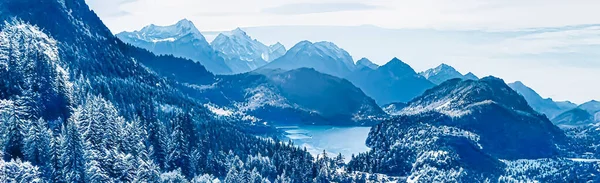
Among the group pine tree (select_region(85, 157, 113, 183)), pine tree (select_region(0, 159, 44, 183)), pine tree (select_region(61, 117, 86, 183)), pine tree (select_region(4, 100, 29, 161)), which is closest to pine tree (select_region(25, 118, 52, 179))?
pine tree (select_region(4, 100, 29, 161))

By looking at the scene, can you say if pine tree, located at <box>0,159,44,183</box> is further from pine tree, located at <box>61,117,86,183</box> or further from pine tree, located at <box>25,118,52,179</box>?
pine tree, located at <box>61,117,86,183</box>

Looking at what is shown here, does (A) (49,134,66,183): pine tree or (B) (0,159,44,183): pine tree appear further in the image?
(A) (49,134,66,183): pine tree

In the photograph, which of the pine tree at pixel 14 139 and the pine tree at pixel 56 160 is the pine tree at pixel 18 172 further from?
the pine tree at pixel 14 139

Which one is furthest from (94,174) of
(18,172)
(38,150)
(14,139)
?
(14,139)

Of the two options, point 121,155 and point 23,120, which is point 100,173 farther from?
point 23,120

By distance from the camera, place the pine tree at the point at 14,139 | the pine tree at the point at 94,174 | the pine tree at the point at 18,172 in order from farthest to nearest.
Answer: the pine tree at the point at 94,174, the pine tree at the point at 14,139, the pine tree at the point at 18,172

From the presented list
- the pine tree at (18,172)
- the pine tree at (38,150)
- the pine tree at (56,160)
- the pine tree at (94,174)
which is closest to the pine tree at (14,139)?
the pine tree at (38,150)

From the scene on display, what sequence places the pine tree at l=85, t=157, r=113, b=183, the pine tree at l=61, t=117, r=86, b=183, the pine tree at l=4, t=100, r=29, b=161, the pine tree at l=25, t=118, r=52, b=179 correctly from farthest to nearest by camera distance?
the pine tree at l=85, t=157, r=113, b=183 < the pine tree at l=61, t=117, r=86, b=183 < the pine tree at l=4, t=100, r=29, b=161 < the pine tree at l=25, t=118, r=52, b=179

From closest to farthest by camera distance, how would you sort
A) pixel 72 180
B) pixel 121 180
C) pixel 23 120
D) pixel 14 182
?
pixel 14 182, pixel 72 180, pixel 121 180, pixel 23 120

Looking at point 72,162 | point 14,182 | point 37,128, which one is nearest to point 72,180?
point 72,162

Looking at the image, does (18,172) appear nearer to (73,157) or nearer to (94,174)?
(73,157)

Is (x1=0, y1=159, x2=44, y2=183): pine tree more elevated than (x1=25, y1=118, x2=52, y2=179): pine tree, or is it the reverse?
(x1=25, y1=118, x2=52, y2=179): pine tree
